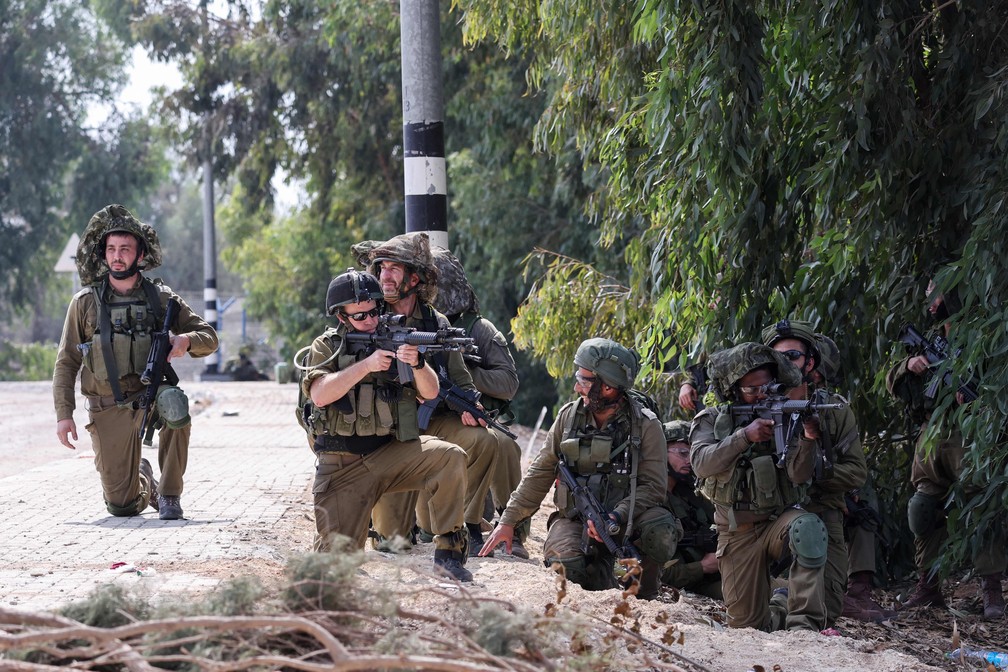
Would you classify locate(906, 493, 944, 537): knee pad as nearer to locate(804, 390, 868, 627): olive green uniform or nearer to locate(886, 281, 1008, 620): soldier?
locate(886, 281, 1008, 620): soldier

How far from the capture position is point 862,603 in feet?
26.8

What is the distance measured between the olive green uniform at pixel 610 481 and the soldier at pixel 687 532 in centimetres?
124

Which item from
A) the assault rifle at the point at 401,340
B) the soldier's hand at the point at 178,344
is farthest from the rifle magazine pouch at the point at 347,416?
the soldier's hand at the point at 178,344

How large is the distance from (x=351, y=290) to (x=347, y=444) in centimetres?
81

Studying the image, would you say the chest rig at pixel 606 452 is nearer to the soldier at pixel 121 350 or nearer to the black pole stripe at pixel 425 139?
the black pole stripe at pixel 425 139

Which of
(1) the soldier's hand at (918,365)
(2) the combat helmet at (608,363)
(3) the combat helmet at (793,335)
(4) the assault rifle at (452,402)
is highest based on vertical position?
(3) the combat helmet at (793,335)

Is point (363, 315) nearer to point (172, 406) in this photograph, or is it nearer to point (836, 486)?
point (172, 406)

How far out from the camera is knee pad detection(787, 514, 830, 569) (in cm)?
683

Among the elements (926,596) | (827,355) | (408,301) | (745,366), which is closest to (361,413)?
(408,301)

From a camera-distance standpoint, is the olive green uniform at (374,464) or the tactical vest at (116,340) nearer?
the olive green uniform at (374,464)

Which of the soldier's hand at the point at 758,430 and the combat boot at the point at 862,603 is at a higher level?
the soldier's hand at the point at 758,430

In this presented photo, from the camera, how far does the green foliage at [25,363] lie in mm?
39250

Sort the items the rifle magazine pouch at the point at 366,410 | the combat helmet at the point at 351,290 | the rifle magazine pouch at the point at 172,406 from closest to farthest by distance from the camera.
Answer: the combat helmet at the point at 351,290
the rifle magazine pouch at the point at 366,410
the rifle magazine pouch at the point at 172,406

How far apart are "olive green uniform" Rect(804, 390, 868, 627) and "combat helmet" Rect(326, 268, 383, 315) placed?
236 centimetres
